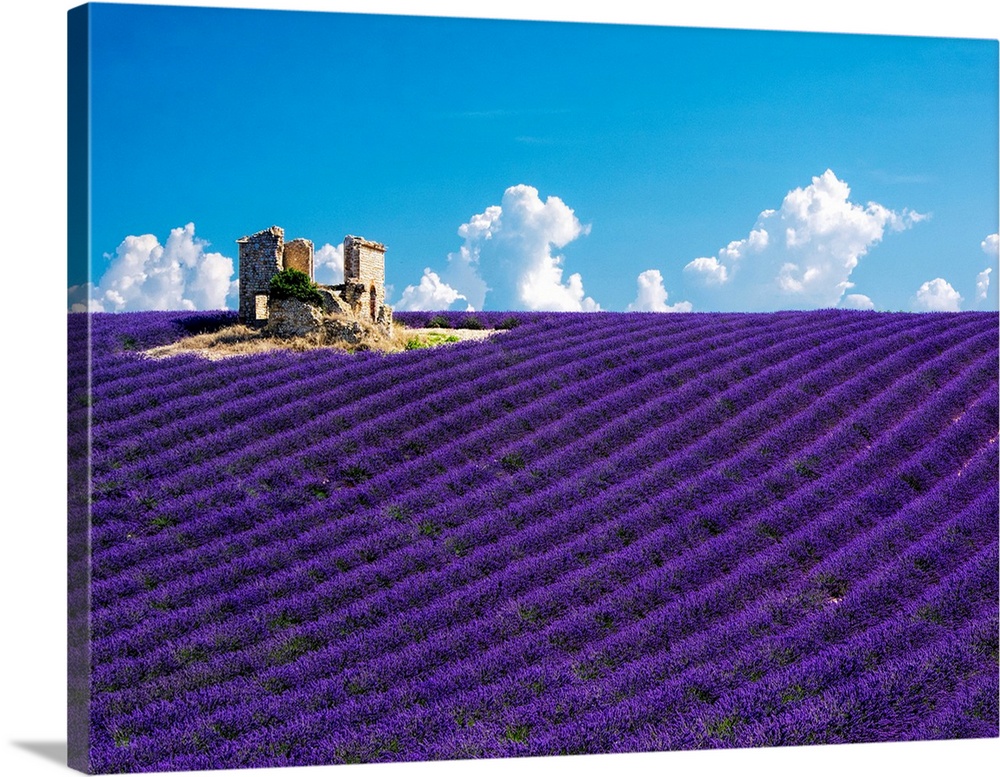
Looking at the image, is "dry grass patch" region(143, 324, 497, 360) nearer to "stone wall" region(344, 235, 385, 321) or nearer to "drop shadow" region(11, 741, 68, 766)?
"stone wall" region(344, 235, 385, 321)

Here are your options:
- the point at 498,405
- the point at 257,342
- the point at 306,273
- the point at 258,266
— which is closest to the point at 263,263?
the point at 258,266

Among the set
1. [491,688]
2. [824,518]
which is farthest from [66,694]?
[824,518]

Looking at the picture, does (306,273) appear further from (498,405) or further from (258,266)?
(498,405)

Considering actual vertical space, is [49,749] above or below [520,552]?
below

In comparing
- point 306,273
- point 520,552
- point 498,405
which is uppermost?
point 306,273

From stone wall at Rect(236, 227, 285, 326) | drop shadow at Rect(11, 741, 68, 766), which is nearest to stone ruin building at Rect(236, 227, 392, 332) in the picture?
stone wall at Rect(236, 227, 285, 326)

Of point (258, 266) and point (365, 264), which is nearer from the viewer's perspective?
point (258, 266)

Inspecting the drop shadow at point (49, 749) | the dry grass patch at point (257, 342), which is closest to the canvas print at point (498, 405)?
the dry grass patch at point (257, 342)

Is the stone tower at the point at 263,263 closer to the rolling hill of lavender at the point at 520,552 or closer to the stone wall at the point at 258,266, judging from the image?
the stone wall at the point at 258,266
